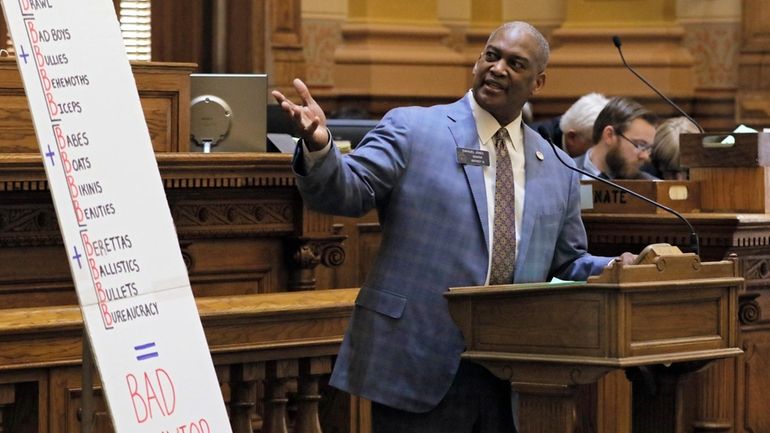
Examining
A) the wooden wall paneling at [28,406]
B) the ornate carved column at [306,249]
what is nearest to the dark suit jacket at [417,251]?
the wooden wall paneling at [28,406]

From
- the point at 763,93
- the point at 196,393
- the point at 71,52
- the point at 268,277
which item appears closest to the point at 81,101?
the point at 71,52

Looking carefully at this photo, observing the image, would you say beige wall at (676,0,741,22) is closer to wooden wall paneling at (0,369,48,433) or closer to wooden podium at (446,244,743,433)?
wooden podium at (446,244,743,433)

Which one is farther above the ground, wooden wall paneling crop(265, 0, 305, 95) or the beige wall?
the beige wall

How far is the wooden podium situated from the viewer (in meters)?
2.83

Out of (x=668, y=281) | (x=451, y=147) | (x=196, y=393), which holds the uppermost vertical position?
(x=451, y=147)

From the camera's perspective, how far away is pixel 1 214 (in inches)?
178

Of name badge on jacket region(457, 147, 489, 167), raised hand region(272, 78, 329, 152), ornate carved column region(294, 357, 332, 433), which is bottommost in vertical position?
ornate carved column region(294, 357, 332, 433)

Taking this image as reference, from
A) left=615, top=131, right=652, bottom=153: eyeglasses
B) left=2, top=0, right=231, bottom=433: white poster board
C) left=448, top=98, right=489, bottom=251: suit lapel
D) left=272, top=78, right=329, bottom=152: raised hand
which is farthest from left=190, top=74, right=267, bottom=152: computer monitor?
left=2, top=0, right=231, bottom=433: white poster board

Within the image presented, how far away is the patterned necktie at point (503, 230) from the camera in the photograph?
10.3 ft

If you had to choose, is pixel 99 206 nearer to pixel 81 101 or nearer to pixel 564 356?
pixel 81 101

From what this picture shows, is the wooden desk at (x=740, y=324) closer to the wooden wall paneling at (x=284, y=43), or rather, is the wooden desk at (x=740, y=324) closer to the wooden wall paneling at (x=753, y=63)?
the wooden wall paneling at (x=284, y=43)

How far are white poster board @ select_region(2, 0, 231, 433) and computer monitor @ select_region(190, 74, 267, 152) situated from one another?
8.14ft

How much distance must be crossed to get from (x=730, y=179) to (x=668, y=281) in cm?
199

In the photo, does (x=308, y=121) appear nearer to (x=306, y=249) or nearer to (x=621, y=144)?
(x=306, y=249)
